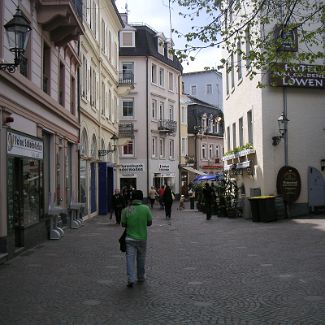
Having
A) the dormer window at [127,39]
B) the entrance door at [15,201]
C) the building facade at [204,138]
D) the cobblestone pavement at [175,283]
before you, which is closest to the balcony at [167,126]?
the dormer window at [127,39]

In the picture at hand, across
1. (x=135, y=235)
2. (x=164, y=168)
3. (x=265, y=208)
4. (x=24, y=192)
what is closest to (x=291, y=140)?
(x=265, y=208)

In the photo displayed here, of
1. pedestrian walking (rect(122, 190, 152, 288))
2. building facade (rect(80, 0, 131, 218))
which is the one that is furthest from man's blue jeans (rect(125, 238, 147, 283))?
building facade (rect(80, 0, 131, 218))

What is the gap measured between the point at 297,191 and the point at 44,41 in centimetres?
1222

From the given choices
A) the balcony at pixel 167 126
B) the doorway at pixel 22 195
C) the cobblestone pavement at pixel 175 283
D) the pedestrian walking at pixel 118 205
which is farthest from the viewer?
the balcony at pixel 167 126

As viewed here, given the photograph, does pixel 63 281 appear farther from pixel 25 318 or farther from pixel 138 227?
pixel 25 318

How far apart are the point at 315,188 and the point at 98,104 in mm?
11802

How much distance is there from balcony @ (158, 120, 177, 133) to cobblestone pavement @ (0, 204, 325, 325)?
1389 inches

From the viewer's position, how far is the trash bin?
2166cm

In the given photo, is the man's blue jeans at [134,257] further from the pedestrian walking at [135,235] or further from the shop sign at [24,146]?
the shop sign at [24,146]

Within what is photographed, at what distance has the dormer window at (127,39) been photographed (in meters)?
49.2

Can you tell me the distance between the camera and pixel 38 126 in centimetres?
1555

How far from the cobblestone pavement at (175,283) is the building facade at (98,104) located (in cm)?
992

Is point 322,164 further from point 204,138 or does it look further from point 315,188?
point 204,138

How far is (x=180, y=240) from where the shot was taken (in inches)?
634
